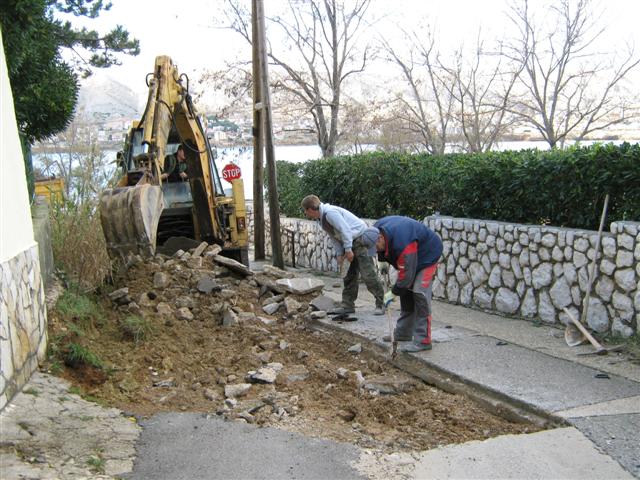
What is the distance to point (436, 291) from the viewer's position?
39.1ft

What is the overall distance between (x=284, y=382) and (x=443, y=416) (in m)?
1.70

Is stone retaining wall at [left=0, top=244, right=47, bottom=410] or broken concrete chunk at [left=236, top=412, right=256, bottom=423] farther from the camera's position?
broken concrete chunk at [left=236, top=412, right=256, bottom=423]

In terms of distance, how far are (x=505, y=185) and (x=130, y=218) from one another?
543cm

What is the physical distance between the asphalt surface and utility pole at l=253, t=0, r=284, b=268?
1112cm

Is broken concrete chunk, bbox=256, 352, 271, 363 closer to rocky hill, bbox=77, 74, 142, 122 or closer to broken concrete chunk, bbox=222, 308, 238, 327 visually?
broken concrete chunk, bbox=222, 308, 238, 327

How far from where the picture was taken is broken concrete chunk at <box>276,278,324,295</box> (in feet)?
37.0

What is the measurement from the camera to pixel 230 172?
16.5 meters

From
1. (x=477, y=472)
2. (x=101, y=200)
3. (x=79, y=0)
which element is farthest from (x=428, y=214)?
(x=477, y=472)

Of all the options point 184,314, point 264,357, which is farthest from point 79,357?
point 184,314

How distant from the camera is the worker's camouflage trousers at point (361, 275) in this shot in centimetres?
974

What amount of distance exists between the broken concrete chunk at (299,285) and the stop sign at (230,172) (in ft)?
16.4

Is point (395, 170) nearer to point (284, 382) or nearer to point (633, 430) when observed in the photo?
point (284, 382)

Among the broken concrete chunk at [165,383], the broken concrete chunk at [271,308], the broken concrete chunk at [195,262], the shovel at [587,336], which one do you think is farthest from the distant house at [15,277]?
the shovel at [587,336]

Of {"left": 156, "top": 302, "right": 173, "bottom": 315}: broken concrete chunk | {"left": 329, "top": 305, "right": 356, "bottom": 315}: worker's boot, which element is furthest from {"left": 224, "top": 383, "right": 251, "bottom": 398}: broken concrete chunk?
{"left": 329, "top": 305, "right": 356, "bottom": 315}: worker's boot
